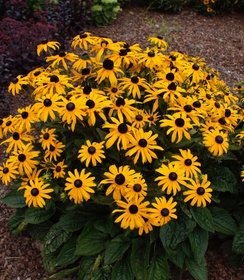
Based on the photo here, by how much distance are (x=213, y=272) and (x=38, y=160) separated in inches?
52.2

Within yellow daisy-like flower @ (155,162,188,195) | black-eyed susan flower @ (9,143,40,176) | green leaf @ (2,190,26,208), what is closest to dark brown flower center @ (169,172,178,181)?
yellow daisy-like flower @ (155,162,188,195)

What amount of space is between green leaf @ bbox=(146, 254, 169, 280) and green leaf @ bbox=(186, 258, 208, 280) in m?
0.15

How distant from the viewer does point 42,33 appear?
4363 millimetres

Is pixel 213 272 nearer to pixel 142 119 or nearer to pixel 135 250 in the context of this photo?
pixel 135 250

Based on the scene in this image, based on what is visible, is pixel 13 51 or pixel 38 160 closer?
pixel 38 160

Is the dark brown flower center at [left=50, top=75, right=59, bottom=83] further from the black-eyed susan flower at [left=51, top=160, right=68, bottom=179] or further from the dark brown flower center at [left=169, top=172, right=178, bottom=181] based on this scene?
the dark brown flower center at [left=169, top=172, right=178, bottom=181]

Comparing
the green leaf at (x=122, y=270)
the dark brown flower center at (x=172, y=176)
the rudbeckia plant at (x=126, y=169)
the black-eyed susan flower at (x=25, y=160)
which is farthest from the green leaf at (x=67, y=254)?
the dark brown flower center at (x=172, y=176)

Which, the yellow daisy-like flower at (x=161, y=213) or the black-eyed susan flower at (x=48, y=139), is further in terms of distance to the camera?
the black-eyed susan flower at (x=48, y=139)

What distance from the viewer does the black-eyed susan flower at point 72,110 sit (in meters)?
2.27

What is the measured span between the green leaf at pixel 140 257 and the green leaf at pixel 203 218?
1.04 ft

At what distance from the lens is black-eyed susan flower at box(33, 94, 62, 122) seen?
234cm

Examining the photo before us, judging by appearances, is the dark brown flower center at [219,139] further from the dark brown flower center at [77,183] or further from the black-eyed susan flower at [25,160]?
the black-eyed susan flower at [25,160]

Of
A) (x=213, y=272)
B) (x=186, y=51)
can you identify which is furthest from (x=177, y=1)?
(x=213, y=272)

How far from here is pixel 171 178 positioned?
2125 mm
